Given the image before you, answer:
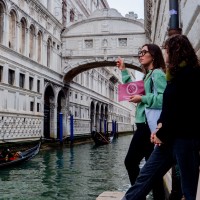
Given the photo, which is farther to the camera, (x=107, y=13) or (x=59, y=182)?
(x=107, y=13)

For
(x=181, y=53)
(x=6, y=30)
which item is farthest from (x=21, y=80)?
(x=181, y=53)

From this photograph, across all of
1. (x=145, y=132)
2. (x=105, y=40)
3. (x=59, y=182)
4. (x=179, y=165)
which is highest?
(x=105, y=40)

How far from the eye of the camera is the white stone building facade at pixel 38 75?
36.9 feet

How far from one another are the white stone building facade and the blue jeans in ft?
30.4

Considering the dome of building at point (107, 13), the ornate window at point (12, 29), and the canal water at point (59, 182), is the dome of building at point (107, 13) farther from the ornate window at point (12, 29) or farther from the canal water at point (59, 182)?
the canal water at point (59, 182)

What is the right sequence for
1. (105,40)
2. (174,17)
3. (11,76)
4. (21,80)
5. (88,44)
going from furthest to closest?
(88,44) < (105,40) < (21,80) < (11,76) < (174,17)

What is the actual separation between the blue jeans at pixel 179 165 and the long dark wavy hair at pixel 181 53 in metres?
0.35

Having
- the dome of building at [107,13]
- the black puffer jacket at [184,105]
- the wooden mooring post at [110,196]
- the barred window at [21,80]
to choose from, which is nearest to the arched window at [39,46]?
the barred window at [21,80]

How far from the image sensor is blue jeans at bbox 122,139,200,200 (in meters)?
1.57

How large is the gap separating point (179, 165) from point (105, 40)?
1489cm

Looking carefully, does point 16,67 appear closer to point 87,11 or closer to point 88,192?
point 88,192

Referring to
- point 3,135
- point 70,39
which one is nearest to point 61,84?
point 70,39

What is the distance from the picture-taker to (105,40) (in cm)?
1617

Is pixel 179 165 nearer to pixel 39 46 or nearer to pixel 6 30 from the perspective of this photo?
pixel 6 30
